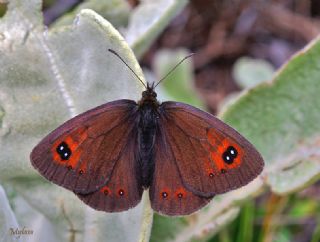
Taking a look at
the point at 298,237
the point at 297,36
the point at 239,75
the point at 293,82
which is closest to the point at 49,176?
the point at 293,82

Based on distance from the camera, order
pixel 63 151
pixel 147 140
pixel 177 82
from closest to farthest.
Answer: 1. pixel 63 151
2. pixel 147 140
3. pixel 177 82

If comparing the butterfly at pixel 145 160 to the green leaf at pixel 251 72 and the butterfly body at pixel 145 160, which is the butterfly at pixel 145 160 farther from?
the green leaf at pixel 251 72

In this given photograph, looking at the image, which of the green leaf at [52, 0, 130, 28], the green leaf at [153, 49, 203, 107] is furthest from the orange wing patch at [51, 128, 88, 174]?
the green leaf at [153, 49, 203, 107]

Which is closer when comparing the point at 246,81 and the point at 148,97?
the point at 148,97

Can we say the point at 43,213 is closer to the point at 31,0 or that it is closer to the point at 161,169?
the point at 161,169

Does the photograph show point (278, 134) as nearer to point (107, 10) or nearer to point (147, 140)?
point (147, 140)

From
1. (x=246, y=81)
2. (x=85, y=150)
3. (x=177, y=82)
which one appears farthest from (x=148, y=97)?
(x=246, y=81)
